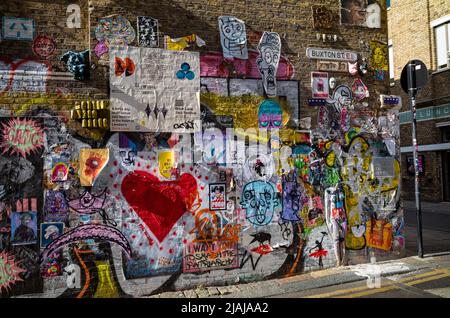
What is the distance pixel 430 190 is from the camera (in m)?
17.0

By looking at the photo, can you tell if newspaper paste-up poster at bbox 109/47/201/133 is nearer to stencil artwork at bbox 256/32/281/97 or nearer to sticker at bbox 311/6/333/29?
stencil artwork at bbox 256/32/281/97

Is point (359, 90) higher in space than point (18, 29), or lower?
lower

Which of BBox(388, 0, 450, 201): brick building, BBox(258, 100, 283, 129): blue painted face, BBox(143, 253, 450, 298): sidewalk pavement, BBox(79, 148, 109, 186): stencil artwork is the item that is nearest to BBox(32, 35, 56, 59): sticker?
BBox(79, 148, 109, 186): stencil artwork


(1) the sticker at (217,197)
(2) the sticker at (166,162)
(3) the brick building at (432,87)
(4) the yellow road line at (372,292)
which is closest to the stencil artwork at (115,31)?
(2) the sticker at (166,162)

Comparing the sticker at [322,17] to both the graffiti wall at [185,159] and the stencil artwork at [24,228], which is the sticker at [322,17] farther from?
the stencil artwork at [24,228]

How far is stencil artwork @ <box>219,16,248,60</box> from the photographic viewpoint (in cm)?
627

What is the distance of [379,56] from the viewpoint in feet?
23.8

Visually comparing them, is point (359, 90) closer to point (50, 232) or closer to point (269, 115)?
point (269, 115)

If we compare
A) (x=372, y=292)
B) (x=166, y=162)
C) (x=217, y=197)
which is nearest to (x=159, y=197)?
(x=166, y=162)

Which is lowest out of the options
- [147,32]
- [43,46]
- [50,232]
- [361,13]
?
[50,232]

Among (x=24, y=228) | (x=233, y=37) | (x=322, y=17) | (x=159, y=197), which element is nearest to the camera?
(x=24, y=228)

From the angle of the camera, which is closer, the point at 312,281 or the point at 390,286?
the point at 390,286

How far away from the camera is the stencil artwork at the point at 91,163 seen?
5.46 metres

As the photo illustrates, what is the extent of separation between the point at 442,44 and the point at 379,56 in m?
11.6
